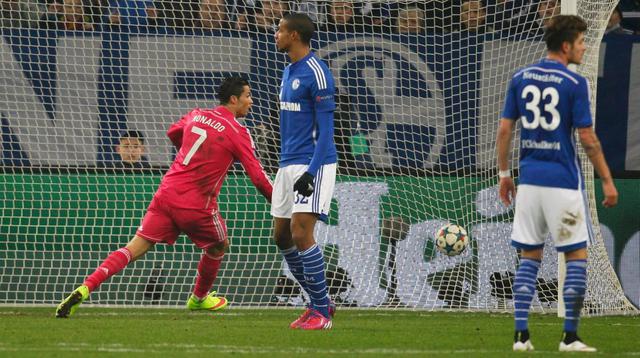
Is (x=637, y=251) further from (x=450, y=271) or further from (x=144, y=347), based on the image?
(x=144, y=347)

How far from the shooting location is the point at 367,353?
694 cm

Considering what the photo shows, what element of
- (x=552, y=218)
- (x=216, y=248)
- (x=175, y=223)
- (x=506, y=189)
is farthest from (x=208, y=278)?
(x=552, y=218)

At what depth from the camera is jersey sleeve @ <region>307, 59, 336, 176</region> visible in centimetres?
828

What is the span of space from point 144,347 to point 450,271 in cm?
489

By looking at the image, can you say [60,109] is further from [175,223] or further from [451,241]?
[451,241]

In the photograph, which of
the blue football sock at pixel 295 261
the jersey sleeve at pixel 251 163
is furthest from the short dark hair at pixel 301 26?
the blue football sock at pixel 295 261

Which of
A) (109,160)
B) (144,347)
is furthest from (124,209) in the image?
(144,347)

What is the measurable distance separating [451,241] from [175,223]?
254 cm

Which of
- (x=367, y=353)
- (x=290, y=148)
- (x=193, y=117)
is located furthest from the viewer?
(x=193, y=117)

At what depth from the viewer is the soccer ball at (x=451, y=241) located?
11.0 m

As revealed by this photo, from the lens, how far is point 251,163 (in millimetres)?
9656

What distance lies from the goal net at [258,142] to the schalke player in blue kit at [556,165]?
4479 mm

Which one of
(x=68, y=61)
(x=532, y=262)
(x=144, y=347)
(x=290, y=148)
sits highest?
(x=68, y=61)

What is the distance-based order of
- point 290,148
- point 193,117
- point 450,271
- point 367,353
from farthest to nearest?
point 450,271 → point 193,117 → point 290,148 → point 367,353
